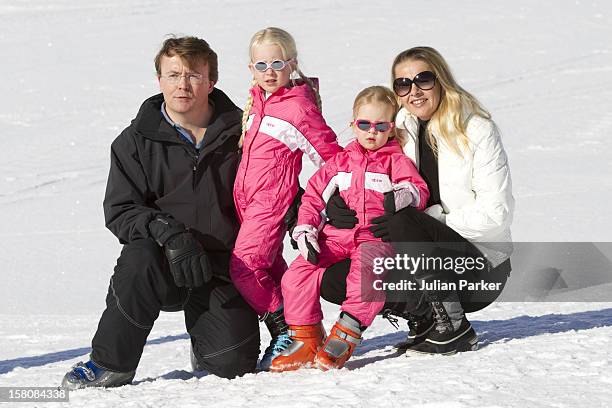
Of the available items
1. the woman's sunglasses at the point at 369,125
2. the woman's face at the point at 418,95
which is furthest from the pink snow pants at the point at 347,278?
the woman's face at the point at 418,95

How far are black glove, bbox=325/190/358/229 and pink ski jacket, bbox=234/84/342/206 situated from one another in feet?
0.88

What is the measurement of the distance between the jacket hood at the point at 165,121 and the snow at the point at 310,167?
99 cm

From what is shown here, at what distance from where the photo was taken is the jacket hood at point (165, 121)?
3785mm

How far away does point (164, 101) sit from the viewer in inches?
157

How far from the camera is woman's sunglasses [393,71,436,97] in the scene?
3.68 m

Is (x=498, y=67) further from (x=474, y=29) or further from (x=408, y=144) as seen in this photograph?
(x=408, y=144)

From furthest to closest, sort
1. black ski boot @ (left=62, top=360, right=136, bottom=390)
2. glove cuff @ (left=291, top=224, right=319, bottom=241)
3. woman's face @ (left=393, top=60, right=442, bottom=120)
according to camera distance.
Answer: woman's face @ (left=393, top=60, right=442, bottom=120), glove cuff @ (left=291, top=224, right=319, bottom=241), black ski boot @ (left=62, top=360, right=136, bottom=390)

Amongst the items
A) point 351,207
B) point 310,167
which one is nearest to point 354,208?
point 351,207

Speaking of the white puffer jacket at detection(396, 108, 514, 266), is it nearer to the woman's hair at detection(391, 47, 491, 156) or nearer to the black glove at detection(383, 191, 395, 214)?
the woman's hair at detection(391, 47, 491, 156)

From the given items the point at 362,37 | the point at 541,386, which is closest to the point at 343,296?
the point at 541,386

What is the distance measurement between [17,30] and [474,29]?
8.95 m

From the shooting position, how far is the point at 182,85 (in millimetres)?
3811

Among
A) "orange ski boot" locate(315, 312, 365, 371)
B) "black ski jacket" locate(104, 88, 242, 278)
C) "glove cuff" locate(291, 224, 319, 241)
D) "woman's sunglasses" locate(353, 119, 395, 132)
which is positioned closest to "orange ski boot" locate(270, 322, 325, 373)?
"orange ski boot" locate(315, 312, 365, 371)

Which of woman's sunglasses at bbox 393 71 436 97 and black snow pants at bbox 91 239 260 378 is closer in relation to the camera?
black snow pants at bbox 91 239 260 378
